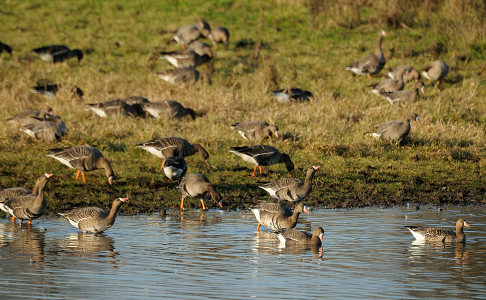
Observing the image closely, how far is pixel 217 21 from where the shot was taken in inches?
1344

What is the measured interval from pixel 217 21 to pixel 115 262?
24.4 m

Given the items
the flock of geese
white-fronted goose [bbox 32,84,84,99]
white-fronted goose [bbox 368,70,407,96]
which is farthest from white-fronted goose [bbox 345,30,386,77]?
white-fronted goose [bbox 32,84,84,99]

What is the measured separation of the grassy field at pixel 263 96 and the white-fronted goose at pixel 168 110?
0.79 feet

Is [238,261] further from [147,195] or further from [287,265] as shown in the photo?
[147,195]

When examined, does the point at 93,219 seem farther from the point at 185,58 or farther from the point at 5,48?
the point at 5,48

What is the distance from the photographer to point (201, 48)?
29219 millimetres

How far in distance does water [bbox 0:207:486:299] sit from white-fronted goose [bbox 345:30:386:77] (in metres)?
12.6

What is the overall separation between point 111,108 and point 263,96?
16.9 feet

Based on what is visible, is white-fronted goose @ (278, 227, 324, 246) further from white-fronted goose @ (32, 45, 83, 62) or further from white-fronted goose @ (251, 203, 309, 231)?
white-fronted goose @ (32, 45, 83, 62)

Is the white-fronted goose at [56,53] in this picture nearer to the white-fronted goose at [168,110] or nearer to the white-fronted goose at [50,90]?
the white-fronted goose at [50,90]

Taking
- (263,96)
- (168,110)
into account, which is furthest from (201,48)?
(168,110)

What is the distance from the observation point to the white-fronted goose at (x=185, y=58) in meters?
28.2

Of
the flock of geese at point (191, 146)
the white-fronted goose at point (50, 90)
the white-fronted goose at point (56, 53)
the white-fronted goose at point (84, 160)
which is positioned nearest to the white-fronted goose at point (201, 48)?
the flock of geese at point (191, 146)

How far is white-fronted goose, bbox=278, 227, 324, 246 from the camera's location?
12.3 metres
